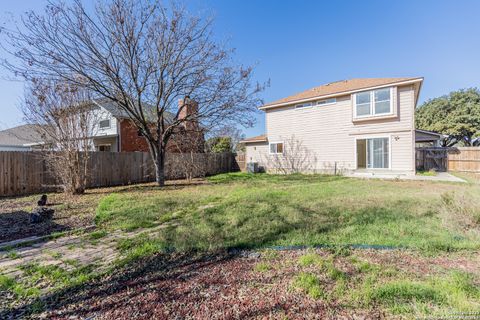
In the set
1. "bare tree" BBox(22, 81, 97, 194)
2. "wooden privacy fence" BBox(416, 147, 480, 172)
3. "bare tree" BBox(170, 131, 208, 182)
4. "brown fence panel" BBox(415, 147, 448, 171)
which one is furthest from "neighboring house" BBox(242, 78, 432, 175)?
"bare tree" BBox(22, 81, 97, 194)

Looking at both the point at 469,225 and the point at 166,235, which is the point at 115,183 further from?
the point at 469,225

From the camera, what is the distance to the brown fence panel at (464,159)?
49.1 feet

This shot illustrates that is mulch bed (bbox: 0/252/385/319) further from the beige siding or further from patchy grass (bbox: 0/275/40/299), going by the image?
the beige siding

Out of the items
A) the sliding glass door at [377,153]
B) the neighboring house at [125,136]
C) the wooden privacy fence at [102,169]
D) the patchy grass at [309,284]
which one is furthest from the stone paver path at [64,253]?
the sliding glass door at [377,153]

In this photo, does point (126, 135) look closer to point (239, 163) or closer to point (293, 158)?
point (239, 163)

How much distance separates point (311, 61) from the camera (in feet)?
48.7

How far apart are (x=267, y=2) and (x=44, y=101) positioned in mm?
10087

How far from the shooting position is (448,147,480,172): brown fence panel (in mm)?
14961

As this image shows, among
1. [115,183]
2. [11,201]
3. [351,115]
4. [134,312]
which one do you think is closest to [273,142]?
[351,115]

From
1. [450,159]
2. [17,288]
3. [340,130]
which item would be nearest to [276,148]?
[340,130]

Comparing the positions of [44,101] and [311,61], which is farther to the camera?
[311,61]

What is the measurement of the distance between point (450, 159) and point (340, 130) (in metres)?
8.01

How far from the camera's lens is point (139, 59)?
373 inches

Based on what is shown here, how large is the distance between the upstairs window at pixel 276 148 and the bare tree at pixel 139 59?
268 inches
